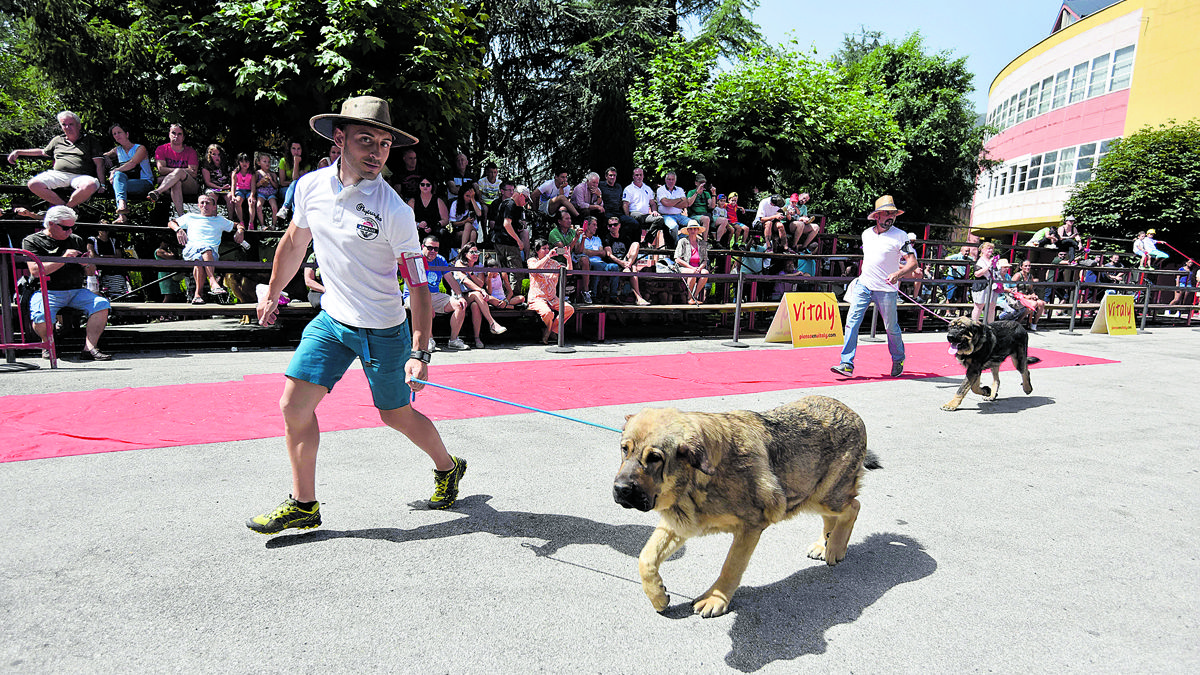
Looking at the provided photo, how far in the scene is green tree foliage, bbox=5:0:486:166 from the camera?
996 centimetres

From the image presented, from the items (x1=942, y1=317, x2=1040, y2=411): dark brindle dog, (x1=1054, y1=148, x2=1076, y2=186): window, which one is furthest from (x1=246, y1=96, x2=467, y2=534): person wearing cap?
(x1=1054, y1=148, x2=1076, y2=186): window

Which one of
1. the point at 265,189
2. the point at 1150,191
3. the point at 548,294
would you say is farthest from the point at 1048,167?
the point at 265,189

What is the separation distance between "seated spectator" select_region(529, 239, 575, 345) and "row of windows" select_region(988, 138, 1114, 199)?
3415cm

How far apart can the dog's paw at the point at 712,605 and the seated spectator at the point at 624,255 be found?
814 cm

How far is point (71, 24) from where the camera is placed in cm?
1027

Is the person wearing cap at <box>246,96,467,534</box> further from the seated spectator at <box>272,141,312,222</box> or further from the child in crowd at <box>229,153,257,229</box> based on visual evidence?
the child in crowd at <box>229,153,257,229</box>

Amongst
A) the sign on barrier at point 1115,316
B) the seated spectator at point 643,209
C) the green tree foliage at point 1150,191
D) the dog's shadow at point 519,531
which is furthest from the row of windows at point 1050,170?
the dog's shadow at point 519,531

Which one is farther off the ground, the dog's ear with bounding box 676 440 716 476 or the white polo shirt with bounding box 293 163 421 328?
the white polo shirt with bounding box 293 163 421 328

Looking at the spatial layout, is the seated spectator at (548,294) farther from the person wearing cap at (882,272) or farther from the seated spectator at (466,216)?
the person wearing cap at (882,272)

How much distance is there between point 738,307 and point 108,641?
980 centimetres

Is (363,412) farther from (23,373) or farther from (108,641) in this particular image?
(23,373)

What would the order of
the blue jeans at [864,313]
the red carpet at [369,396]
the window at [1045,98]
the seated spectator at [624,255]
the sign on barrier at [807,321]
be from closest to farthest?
the red carpet at [369,396]
the blue jeans at [864,313]
the sign on barrier at [807,321]
the seated spectator at [624,255]
the window at [1045,98]

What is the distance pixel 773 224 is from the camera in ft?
46.8

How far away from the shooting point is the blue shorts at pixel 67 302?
23.4 feet
